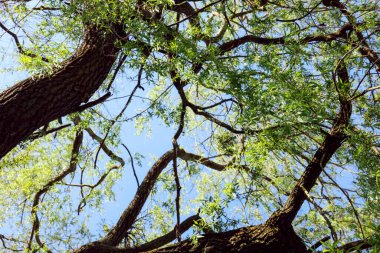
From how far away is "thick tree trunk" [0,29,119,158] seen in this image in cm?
315

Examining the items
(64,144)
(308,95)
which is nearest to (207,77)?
(308,95)

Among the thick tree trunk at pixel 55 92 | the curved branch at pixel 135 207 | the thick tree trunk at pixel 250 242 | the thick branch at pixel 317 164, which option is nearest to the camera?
the thick tree trunk at pixel 250 242

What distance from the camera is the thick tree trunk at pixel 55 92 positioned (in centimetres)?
315

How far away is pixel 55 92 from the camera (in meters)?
3.38

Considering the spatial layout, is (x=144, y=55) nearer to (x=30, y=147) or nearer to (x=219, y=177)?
(x=30, y=147)

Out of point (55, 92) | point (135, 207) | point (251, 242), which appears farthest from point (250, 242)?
point (135, 207)

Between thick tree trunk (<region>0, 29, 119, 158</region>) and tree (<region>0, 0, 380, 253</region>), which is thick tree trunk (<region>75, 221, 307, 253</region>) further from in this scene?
thick tree trunk (<region>0, 29, 119, 158</region>)

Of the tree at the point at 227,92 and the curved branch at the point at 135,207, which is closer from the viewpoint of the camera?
the tree at the point at 227,92

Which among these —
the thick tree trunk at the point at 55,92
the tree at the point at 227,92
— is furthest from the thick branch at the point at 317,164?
the thick tree trunk at the point at 55,92

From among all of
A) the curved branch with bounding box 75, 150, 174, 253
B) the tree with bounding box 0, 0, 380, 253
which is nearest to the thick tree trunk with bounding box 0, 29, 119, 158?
the tree with bounding box 0, 0, 380, 253

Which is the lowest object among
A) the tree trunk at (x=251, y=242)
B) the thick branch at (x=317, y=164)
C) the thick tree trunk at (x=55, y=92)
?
the tree trunk at (x=251, y=242)

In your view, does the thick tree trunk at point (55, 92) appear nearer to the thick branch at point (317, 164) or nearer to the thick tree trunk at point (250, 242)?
the thick tree trunk at point (250, 242)

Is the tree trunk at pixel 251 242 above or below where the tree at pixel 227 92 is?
below

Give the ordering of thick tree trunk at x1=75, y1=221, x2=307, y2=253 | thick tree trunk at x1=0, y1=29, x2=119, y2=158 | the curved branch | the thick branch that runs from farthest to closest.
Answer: the curved branch → thick tree trunk at x1=0, y1=29, x2=119, y2=158 → the thick branch → thick tree trunk at x1=75, y1=221, x2=307, y2=253
